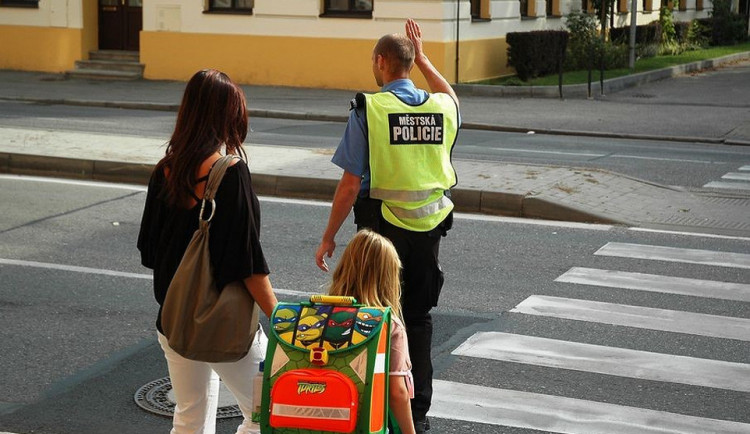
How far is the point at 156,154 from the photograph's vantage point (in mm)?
14195

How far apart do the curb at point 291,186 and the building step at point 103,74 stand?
13555mm

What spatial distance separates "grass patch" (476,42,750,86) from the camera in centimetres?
2589

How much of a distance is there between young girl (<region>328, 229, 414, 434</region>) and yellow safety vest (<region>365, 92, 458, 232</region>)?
1.13m

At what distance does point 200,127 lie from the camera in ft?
14.5

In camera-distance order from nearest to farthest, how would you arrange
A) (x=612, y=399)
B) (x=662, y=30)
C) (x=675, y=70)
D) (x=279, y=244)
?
(x=612, y=399) < (x=279, y=244) < (x=675, y=70) < (x=662, y=30)

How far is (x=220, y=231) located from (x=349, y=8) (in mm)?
21862

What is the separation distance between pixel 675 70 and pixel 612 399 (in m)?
26.1

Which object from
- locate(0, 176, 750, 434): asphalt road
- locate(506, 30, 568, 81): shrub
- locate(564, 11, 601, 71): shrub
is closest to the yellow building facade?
locate(506, 30, 568, 81): shrub

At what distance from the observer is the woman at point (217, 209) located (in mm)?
4352

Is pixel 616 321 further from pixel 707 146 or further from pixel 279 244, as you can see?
pixel 707 146

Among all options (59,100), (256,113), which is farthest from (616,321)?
(59,100)

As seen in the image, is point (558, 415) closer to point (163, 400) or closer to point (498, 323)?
point (498, 323)

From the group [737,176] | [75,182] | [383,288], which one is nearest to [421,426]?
[383,288]

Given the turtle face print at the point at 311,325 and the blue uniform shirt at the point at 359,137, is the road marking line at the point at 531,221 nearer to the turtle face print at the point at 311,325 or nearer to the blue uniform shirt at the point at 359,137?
the blue uniform shirt at the point at 359,137
